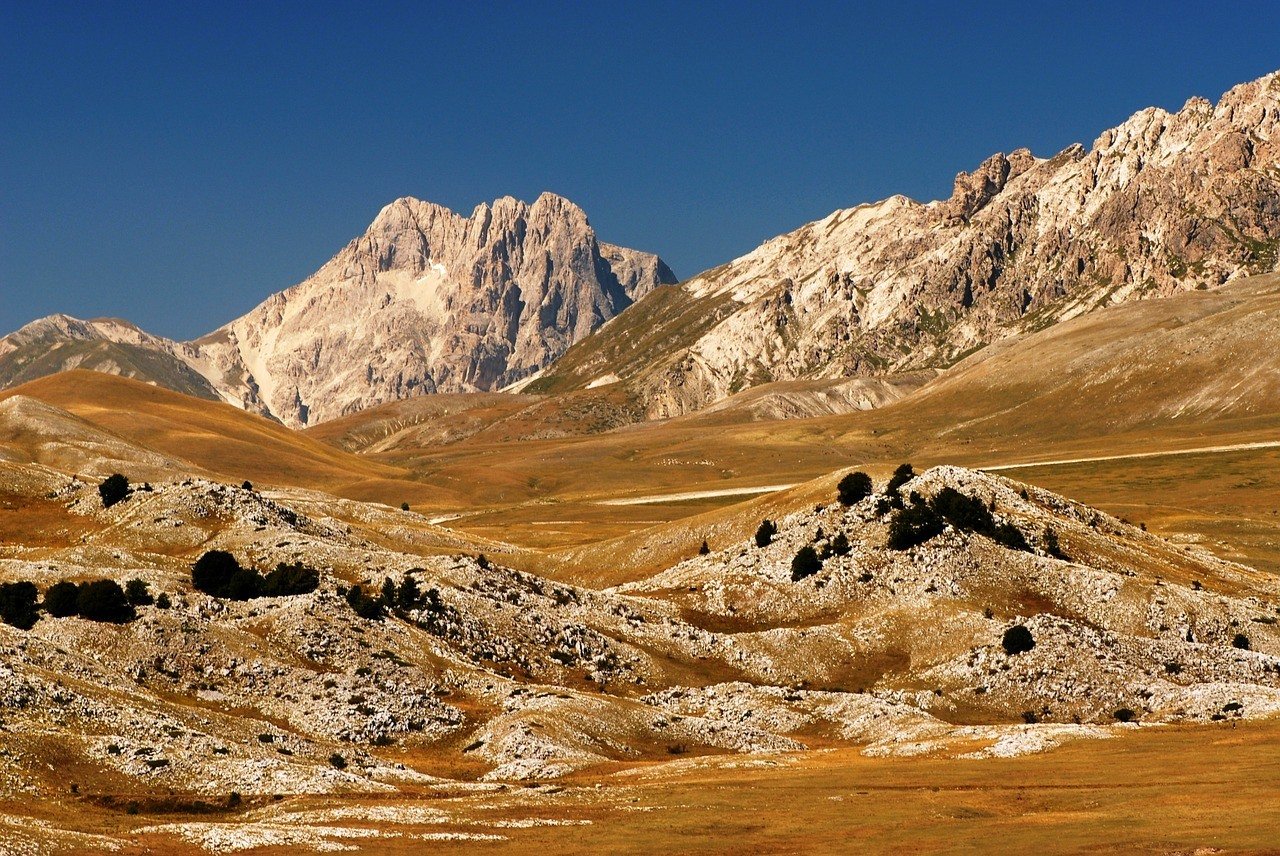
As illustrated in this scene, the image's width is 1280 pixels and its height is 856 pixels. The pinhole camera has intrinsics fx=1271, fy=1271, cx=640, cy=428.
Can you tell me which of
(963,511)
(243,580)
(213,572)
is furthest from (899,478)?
(213,572)

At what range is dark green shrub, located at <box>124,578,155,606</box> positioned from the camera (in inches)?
3289

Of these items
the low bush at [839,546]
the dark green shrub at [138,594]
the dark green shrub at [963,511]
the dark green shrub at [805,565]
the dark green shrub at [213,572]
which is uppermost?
the dark green shrub at [213,572]

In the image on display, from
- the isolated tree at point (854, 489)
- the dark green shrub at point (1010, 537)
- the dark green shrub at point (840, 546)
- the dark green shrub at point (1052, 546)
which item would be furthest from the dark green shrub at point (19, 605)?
the dark green shrub at point (1052, 546)

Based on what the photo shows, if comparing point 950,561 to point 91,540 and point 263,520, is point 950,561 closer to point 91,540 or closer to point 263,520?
point 263,520

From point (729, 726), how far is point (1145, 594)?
4676 centimetres

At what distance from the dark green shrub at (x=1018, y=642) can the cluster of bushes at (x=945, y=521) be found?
62.7 ft

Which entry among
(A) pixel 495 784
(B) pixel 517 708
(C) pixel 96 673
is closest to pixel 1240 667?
(B) pixel 517 708

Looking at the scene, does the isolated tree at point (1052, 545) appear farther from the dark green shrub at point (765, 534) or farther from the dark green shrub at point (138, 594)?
the dark green shrub at point (138, 594)

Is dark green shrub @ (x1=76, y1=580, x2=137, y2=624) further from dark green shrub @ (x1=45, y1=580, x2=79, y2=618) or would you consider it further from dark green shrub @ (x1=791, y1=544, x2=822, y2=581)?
dark green shrub @ (x1=791, y1=544, x2=822, y2=581)

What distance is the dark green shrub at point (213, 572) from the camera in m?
95.3

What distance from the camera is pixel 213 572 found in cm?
9594

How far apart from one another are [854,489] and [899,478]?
18.1 feet

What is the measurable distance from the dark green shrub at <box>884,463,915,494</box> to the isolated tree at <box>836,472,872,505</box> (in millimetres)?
2039

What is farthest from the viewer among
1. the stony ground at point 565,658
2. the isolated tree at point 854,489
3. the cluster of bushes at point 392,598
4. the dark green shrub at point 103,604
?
the isolated tree at point 854,489
